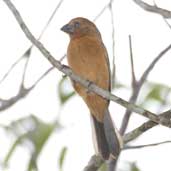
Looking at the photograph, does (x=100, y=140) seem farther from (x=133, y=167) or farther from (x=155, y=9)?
(x=155, y=9)

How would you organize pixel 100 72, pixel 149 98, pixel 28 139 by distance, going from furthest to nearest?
1. pixel 100 72
2. pixel 149 98
3. pixel 28 139

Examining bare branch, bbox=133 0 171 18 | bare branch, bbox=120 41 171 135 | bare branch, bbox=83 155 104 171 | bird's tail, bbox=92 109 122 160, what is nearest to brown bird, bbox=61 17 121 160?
bird's tail, bbox=92 109 122 160

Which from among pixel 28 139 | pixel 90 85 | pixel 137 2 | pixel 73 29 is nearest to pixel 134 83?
pixel 90 85

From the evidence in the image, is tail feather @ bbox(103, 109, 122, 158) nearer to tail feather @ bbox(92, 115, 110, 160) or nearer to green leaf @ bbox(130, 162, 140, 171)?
tail feather @ bbox(92, 115, 110, 160)

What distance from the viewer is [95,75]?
437 centimetres

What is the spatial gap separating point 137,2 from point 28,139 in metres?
1.26

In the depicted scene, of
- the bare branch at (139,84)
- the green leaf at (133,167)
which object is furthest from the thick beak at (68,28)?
the green leaf at (133,167)

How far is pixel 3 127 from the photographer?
3.90 m

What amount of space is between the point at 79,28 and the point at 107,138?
3.54ft

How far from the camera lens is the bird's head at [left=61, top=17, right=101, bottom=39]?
4781mm

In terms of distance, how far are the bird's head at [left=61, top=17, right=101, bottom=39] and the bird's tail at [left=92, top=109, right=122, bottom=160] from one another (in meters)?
0.75

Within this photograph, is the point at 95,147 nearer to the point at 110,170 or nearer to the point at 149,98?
the point at 149,98

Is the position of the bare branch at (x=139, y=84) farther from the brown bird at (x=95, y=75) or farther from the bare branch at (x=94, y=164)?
the brown bird at (x=95, y=75)

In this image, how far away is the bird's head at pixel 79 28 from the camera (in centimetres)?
478
